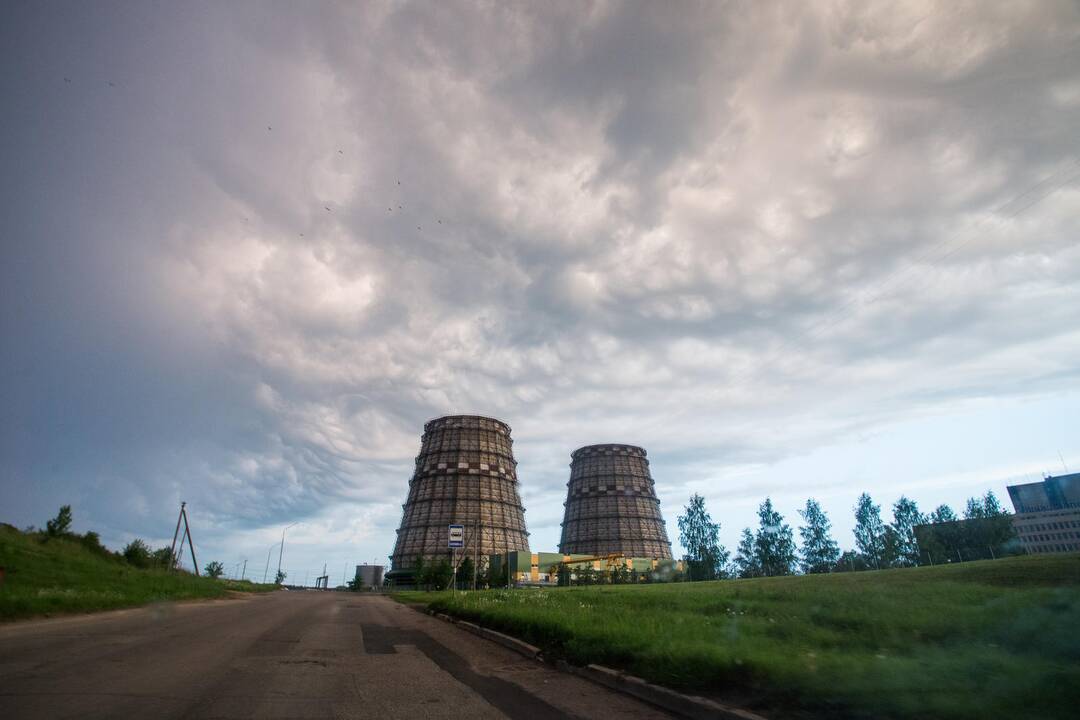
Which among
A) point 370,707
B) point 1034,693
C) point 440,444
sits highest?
point 440,444

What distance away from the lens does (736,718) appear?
600cm

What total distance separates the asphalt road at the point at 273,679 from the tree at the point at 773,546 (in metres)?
83.0

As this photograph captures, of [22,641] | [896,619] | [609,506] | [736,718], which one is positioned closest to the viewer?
[736,718]

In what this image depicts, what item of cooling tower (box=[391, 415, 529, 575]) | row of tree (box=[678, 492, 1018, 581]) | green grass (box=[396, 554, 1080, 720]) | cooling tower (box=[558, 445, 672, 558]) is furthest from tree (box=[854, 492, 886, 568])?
green grass (box=[396, 554, 1080, 720])

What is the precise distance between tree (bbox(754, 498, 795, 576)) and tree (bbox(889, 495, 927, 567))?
14352 millimetres

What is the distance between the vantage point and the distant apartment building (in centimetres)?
11998

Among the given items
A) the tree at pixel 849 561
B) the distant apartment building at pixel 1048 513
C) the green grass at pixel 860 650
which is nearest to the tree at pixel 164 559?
the green grass at pixel 860 650

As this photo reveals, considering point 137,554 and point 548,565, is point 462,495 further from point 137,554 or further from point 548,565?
point 137,554

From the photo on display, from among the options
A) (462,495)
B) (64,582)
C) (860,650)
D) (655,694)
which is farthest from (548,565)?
(655,694)

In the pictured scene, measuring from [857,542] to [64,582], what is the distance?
103532 millimetres

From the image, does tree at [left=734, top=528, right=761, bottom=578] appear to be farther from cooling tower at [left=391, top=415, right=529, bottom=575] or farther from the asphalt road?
the asphalt road

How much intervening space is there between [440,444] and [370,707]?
8442 centimetres

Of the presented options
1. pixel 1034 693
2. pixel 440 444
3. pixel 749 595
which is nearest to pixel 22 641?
pixel 1034 693

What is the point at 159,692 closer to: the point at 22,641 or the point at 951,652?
the point at 22,641
